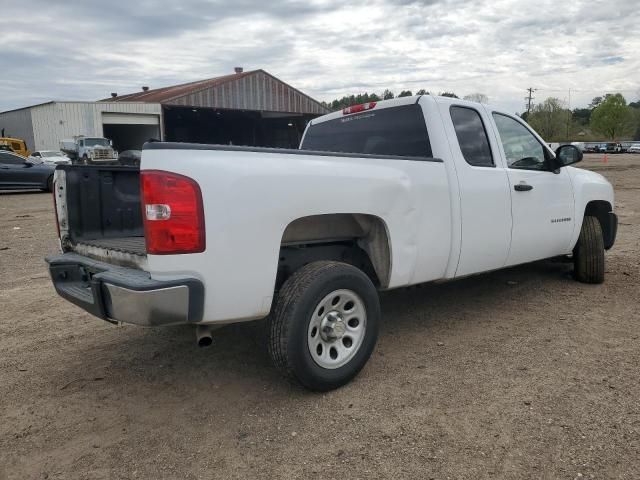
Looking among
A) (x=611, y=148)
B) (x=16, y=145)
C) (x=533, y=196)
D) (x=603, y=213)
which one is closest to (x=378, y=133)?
(x=533, y=196)

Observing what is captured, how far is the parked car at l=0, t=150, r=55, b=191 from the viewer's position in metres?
17.8

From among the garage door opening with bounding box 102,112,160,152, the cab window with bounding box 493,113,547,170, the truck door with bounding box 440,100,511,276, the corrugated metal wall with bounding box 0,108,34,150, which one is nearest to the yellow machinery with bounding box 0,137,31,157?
the corrugated metal wall with bounding box 0,108,34,150

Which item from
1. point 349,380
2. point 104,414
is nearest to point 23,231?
point 104,414

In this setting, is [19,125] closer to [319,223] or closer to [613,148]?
[319,223]

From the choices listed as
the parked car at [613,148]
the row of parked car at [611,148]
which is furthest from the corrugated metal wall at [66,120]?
the parked car at [613,148]

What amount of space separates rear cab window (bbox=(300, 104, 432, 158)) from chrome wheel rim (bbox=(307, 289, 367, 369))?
55.7 inches

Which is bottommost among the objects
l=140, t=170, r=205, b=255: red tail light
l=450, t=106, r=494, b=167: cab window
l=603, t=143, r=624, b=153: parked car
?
l=603, t=143, r=624, b=153: parked car

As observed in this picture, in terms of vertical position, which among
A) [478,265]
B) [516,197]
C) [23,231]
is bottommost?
[23,231]

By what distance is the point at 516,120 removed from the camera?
199 inches

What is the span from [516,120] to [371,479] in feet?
12.3

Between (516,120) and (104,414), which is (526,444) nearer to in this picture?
(104,414)

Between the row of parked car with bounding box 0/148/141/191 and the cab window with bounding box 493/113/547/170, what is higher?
the cab window with bounding box 493/113/547/170

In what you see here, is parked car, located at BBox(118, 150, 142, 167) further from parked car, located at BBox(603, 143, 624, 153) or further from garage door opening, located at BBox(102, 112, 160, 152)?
parked car, located at BBox(603, 143, 624, 153)

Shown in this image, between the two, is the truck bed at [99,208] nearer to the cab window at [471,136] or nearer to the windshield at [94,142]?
the cab window at [471,136]
